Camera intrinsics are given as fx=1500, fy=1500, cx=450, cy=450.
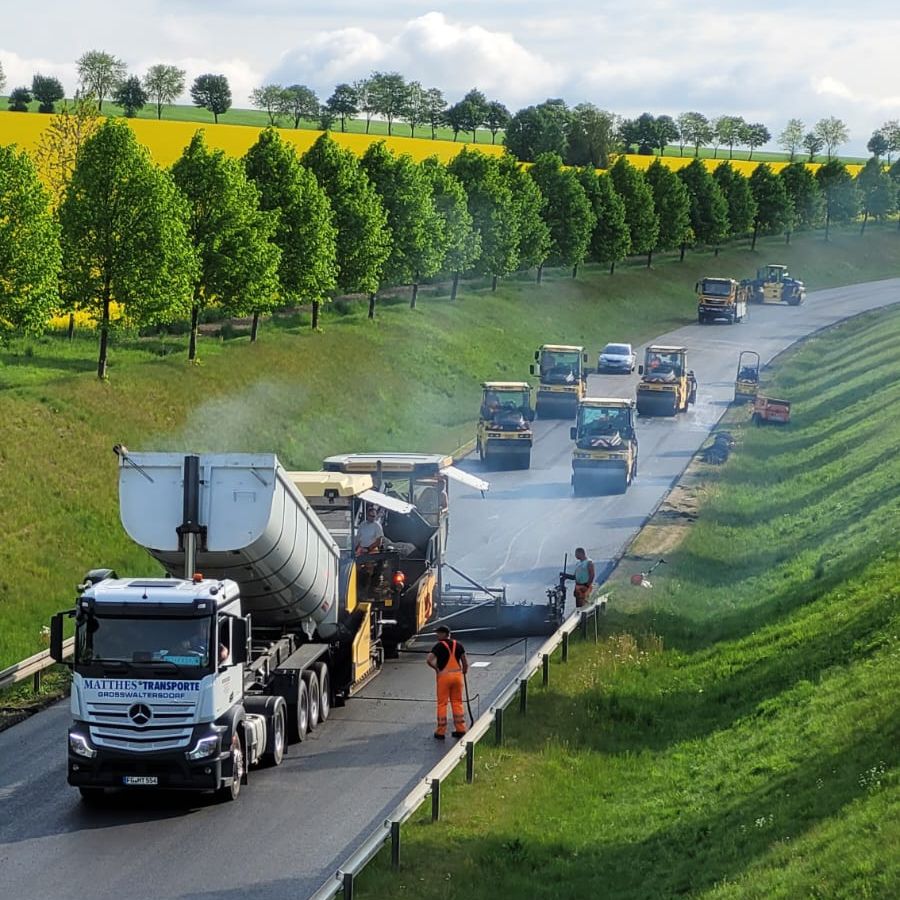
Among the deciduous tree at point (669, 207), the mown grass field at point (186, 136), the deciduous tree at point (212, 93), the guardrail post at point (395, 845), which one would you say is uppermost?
the deciduous tree at point (212, 93)

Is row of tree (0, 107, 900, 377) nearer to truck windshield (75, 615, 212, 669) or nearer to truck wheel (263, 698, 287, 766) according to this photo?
truck wheel (263, 698, 287, 766)

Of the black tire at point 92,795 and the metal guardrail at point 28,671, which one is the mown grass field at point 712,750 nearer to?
the black tire at point 92,795

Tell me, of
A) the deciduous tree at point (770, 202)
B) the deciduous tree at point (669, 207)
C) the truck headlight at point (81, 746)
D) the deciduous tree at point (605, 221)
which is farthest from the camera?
the deciduous tree at point (770, 202)

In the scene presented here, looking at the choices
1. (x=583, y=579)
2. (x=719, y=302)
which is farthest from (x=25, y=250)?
(x=719, y=302)

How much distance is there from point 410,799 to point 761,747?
5799 millimetres

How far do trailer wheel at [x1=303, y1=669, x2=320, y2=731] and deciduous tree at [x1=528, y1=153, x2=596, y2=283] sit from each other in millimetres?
78056

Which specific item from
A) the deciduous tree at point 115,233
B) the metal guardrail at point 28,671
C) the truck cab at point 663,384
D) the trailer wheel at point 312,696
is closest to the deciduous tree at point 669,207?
the truck cab at point 663,384

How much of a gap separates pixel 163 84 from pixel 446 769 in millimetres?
128059

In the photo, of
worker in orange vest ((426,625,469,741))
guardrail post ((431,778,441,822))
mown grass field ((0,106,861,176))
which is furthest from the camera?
mown grass field ((0,106,861,176))

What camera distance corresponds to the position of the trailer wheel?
885 inches

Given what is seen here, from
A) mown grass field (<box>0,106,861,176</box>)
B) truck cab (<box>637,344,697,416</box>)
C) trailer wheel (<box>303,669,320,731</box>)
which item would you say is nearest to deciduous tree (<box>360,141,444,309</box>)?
mown grass field (<box>0,106,861,176</box>)

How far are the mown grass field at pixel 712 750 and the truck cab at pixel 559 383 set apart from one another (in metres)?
22.4

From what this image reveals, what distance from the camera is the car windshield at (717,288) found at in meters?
96.9

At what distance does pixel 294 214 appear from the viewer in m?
60.7
